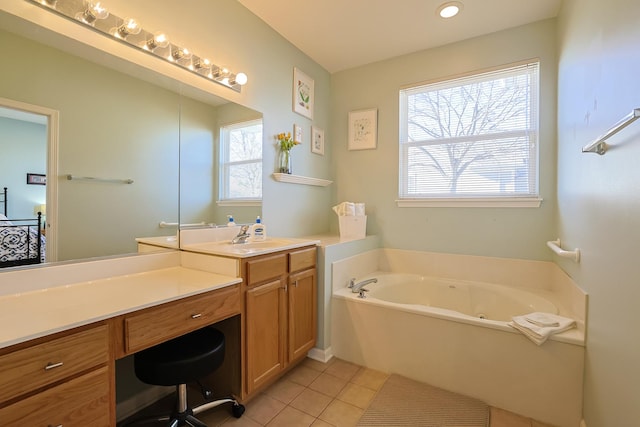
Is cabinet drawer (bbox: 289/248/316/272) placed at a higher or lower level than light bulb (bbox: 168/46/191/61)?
lower

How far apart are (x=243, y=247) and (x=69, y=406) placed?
1126mm

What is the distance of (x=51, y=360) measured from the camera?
0.92m

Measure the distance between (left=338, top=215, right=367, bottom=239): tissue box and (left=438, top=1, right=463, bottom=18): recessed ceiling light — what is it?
70.1 inches

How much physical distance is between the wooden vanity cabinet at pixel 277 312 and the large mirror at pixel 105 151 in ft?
2.03

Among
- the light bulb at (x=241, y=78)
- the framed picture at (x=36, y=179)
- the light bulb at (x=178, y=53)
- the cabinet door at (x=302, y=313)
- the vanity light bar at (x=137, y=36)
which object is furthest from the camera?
the light bulb at (x=241, y=78)

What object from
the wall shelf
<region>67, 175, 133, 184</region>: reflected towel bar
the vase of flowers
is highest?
the vase of flowers

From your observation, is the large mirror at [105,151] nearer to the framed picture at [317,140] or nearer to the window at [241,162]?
the window at [241,162]

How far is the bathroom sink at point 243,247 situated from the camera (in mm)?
1667

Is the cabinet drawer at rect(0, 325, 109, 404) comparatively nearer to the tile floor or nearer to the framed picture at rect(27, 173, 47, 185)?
the framed picture at rect(27, 173, 47, 185)

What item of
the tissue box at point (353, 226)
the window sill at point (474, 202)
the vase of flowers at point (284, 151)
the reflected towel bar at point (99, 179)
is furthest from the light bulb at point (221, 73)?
the window sill at point (474, 202)

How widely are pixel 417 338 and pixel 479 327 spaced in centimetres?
40

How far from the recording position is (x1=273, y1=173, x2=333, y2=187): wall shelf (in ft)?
8.36

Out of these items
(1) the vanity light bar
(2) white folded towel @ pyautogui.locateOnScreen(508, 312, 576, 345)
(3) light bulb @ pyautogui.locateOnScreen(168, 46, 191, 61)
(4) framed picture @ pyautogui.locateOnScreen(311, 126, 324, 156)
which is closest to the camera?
(1) the vanity light bar

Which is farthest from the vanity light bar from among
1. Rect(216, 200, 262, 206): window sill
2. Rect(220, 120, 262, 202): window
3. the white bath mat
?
the white bath mat
